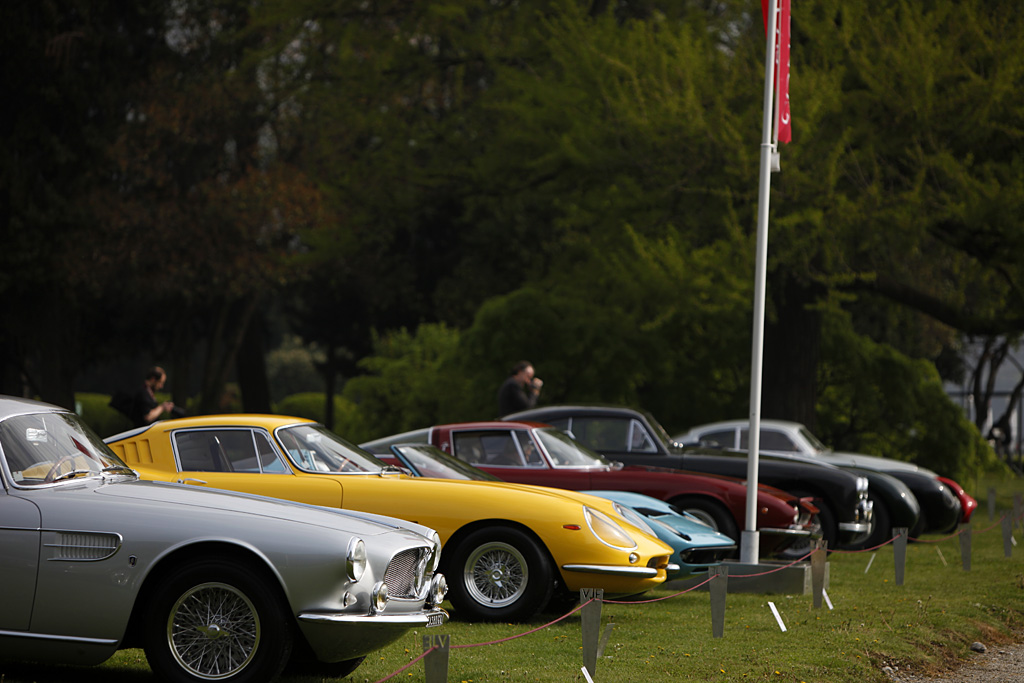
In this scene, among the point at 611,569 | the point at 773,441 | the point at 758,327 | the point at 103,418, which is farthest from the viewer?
the point at 103,418

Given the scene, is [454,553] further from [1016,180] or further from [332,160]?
[332,160]

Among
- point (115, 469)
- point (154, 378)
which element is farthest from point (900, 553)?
point (154, 378)

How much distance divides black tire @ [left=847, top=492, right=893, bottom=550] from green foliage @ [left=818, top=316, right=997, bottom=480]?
28.6 feet

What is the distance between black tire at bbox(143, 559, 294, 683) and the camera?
18.0 feet

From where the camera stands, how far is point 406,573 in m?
6.00

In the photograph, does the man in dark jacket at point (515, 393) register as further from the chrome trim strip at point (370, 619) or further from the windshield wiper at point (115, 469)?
the chrome trim strip at point (370, 619)

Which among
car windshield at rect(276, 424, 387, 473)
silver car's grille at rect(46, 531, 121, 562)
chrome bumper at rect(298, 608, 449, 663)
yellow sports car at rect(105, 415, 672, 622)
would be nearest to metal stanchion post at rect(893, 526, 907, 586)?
yellow sports car at rect(105, 415, 672, 622)

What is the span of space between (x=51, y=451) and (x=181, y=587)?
115 centimetres

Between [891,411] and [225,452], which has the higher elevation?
[225,452]

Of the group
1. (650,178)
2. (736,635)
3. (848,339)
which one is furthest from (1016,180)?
(736,635)

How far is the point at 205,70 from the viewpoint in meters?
27.5

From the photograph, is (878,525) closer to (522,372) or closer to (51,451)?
(522,372)

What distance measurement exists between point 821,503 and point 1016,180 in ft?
20.3

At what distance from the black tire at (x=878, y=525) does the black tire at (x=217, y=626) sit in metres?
9.90
